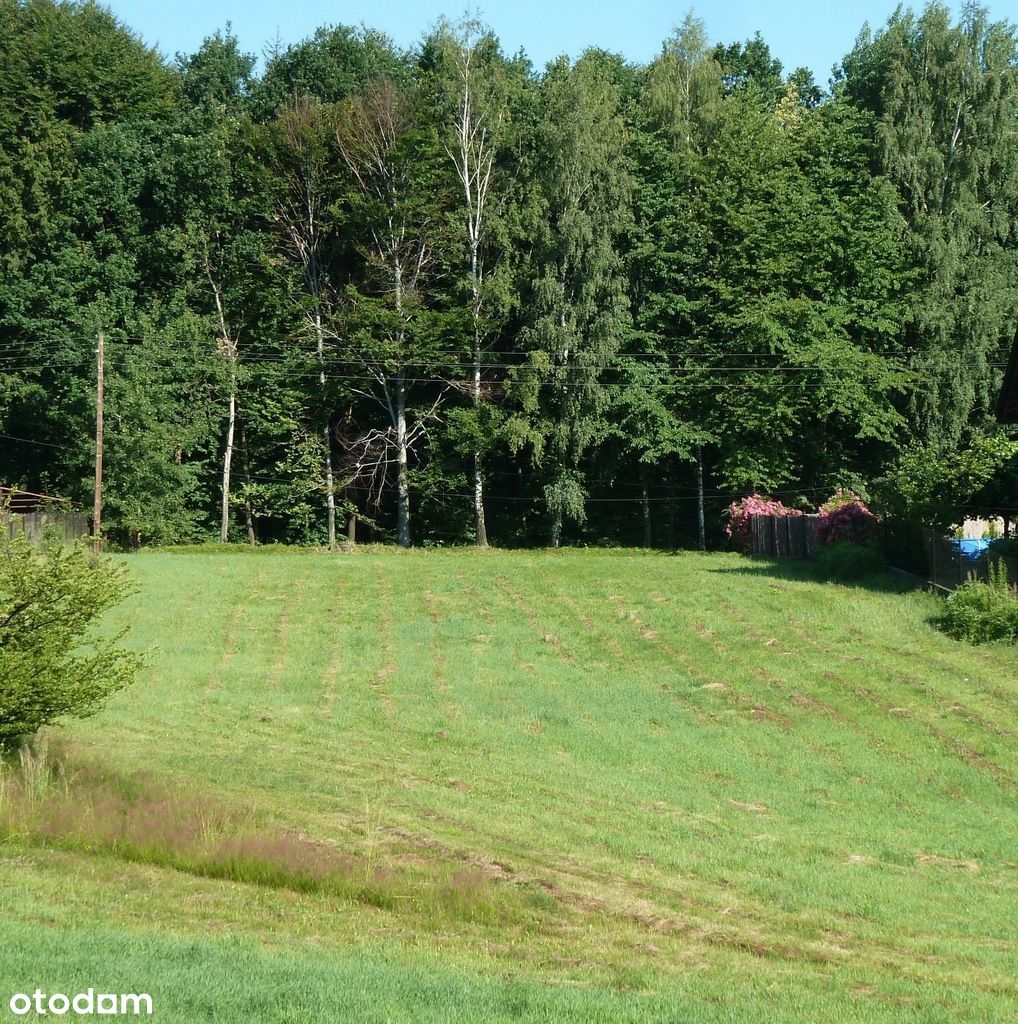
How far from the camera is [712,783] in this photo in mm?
19797

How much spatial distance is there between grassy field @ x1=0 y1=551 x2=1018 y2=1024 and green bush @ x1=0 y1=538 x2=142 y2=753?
1.03 m

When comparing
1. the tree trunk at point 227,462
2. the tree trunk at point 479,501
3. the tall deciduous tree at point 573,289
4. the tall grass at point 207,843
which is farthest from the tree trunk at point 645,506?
the tall grass at point 207,843

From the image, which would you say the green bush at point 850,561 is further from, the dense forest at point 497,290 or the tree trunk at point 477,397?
the tree trunk at point 477,397

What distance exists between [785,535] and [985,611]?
48.4 ft

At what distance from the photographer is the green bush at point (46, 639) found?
1647 cm

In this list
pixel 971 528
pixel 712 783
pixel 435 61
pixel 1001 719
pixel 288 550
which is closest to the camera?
pixel 712 783

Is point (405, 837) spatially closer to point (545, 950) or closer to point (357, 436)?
point (545, 950)

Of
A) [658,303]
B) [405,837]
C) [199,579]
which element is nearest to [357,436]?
[658,303]

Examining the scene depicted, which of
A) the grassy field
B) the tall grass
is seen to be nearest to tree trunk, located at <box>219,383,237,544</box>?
the grassy field

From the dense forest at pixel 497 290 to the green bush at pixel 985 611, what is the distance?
803 inches

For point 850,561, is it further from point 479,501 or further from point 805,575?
point 479,501

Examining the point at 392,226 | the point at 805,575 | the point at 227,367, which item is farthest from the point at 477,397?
the point at 805,575

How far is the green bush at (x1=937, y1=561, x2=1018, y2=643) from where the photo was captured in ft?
93.8

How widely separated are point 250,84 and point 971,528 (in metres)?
44.7
